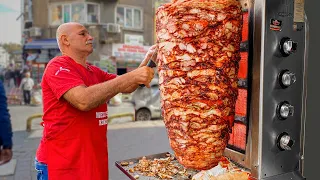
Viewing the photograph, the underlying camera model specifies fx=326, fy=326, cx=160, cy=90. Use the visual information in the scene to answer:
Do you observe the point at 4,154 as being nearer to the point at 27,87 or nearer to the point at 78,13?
the point at 27,87

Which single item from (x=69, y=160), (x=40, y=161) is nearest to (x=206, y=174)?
(x=69, y=160)

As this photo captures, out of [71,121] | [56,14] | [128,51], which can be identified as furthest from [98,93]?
[56,14]

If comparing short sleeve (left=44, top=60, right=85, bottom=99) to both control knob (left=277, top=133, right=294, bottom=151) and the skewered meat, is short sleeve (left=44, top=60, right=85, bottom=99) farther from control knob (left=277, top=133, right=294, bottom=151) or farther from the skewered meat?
control knob (left=277, top=133, right=294, bottom=151)

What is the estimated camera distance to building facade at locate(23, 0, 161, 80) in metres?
22.1

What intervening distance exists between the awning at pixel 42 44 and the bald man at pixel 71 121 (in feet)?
67.7

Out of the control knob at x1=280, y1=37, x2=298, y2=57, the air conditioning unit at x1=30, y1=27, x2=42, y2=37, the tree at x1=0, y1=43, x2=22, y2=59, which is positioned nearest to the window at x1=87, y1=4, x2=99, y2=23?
the air conditioning unit at x1=30, y1=27, x2=42, y2=37

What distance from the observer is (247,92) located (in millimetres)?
1790

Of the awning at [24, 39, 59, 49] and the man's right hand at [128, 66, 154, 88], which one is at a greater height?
the awning at [24, 39, 59, 49]

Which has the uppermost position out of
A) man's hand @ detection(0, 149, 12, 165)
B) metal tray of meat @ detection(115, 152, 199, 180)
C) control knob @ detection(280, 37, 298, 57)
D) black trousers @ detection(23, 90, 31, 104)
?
control knob @ detection(280, 37, 298, 57)

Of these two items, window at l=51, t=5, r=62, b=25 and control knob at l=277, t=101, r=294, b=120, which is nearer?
control knob at l=277, t=101, r=294, b=120

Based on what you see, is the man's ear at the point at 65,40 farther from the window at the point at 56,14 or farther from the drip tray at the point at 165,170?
the window at the point at 56,14

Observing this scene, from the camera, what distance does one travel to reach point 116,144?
911cm

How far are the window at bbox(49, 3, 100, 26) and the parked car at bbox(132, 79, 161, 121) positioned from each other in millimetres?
10229

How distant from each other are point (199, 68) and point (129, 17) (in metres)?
22.4
